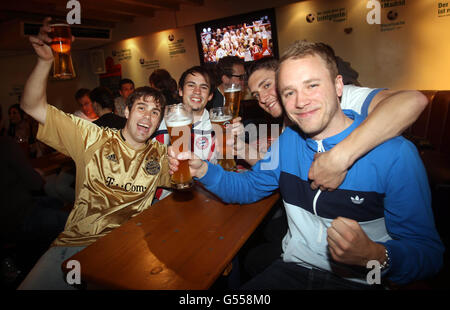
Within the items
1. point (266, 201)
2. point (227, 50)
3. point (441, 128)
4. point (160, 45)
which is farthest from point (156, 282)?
point (160, 45)

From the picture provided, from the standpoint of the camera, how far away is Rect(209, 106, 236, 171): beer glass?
1777 millimetres

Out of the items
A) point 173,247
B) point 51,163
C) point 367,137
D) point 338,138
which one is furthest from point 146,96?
point 51,163

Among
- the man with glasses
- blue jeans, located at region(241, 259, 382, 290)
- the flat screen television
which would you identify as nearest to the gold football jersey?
blue jeans, located at region(241, 259, 382, 290)

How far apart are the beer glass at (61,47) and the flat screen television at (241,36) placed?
5.04m

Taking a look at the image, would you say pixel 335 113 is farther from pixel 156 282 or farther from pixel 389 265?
pixel 156 282

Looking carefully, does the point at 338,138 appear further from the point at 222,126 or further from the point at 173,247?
the point at 173,247

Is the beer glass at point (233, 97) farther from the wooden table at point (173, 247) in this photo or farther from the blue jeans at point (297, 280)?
the blue jeans at point (297, 280)

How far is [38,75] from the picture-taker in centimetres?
146

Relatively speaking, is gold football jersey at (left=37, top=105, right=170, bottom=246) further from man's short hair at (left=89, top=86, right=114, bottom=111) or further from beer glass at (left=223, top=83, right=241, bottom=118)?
man's short hair at (left=89, top=86, right=114, bottom=111)

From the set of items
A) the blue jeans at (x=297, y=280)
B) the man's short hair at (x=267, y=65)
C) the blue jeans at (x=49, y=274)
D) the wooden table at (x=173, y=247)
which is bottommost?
the blue jeans at (x=297, y=280)

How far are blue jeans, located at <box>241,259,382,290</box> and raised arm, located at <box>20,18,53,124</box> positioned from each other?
1582mm

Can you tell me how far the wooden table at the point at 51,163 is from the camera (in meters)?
3.06

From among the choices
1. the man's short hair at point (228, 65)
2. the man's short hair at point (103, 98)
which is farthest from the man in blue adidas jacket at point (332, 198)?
the man's short hair at point (103, 98)

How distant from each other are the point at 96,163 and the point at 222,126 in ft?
3.00
